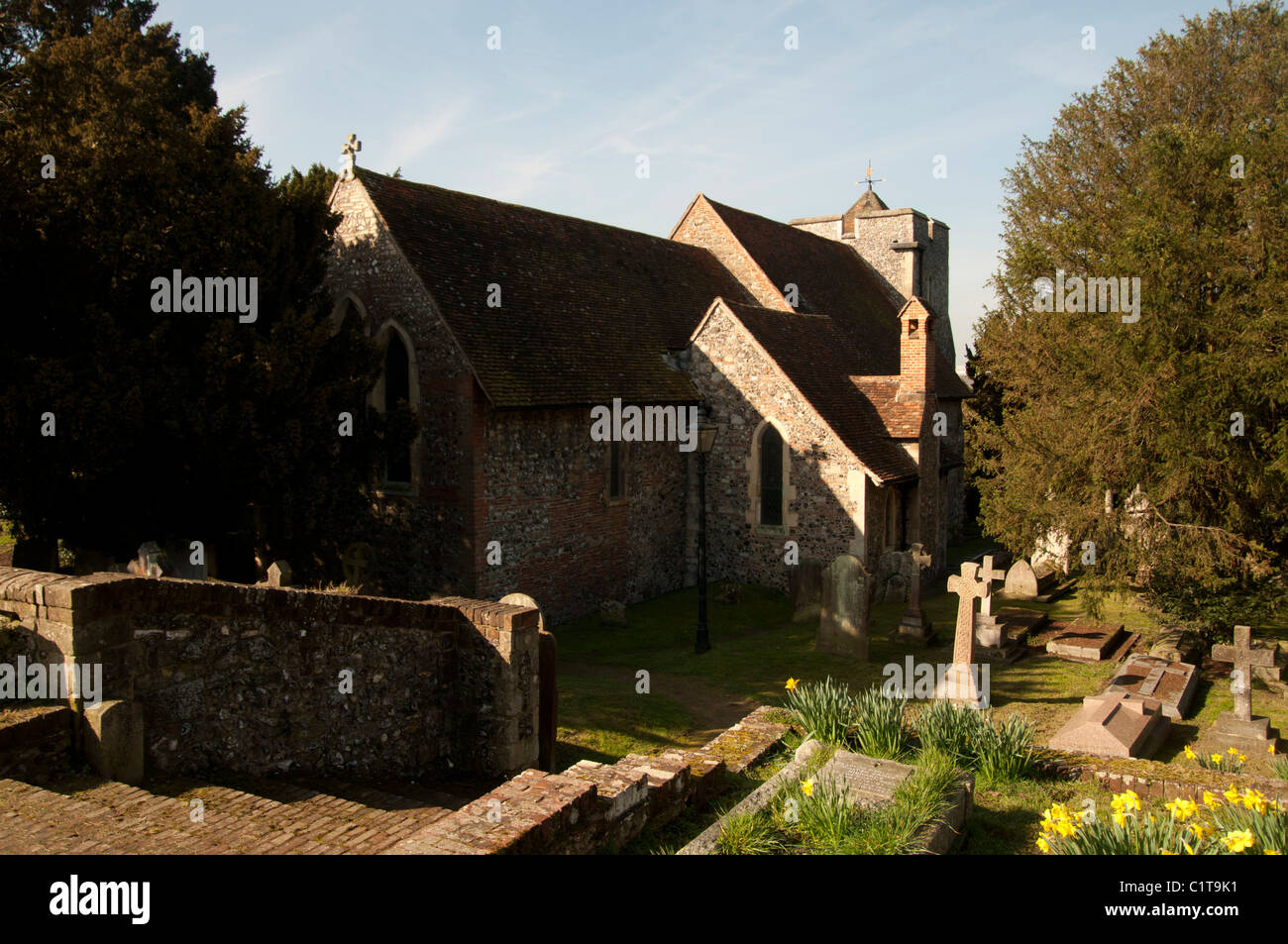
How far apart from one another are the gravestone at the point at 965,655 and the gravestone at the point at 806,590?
14.4 feet

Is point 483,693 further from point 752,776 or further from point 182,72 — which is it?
point 182,72

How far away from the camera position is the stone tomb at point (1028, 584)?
2053cm

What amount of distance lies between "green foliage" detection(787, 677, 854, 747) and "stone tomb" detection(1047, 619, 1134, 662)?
8640mm

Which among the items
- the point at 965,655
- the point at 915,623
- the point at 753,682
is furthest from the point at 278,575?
the point at 915,623

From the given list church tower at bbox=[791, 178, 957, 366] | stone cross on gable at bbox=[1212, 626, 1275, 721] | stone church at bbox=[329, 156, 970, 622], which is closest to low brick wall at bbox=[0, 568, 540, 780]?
stone church at bbox=[329, 156, 970, 622]

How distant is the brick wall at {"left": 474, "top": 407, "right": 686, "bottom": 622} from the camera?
619 inches

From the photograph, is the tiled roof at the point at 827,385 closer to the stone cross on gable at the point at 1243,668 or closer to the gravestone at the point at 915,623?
the gravestone at the point at 915,623

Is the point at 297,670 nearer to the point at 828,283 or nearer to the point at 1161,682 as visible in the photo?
the point at 1161,682

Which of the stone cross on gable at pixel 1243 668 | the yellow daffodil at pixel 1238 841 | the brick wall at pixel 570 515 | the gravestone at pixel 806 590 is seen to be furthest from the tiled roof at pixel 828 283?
the yellow daffodil at pixel 1238 841

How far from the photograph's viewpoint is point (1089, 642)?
15898 mm

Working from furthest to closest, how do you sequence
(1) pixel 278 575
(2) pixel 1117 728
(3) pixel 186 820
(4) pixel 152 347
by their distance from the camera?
(4) pixel 152 347
(1) pixel 278 575
(2) pixel 1117 728
(3) pixel 186 820

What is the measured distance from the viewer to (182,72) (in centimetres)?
2500

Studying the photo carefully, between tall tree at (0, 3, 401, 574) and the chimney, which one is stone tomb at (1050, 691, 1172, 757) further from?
tall tree at (0, 3, 401, 574)

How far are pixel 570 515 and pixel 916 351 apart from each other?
9.28 m
